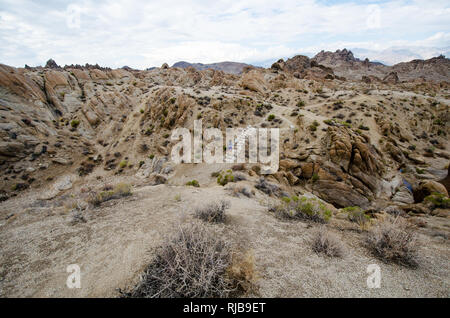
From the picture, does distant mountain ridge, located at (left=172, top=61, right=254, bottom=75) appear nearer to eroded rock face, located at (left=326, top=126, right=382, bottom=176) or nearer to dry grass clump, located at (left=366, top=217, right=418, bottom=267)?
eroded rock face, located at (left=326, top=126, right=382, bottom=176)

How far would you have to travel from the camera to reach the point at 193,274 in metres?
2.86

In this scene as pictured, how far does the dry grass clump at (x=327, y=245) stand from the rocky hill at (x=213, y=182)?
0.51 feet

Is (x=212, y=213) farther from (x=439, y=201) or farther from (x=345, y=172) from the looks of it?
(x=345, y=172)

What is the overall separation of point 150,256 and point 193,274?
1.30 m

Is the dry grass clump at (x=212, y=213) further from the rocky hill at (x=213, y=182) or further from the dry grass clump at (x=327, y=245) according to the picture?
the dry grass clump at (x=327, y=245)

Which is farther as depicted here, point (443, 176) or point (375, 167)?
point (443, 176)

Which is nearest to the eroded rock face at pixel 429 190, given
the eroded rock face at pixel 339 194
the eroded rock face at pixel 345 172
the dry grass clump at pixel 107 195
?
the eroded rock face at pixel 345 172

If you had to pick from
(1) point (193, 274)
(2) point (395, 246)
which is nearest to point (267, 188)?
(2) point (395, 246)

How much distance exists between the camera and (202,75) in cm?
5238

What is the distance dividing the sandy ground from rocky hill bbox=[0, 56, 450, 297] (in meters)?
0.03

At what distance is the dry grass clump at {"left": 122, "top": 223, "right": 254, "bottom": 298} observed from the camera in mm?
2648

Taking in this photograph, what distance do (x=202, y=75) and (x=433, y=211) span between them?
54160 mm
